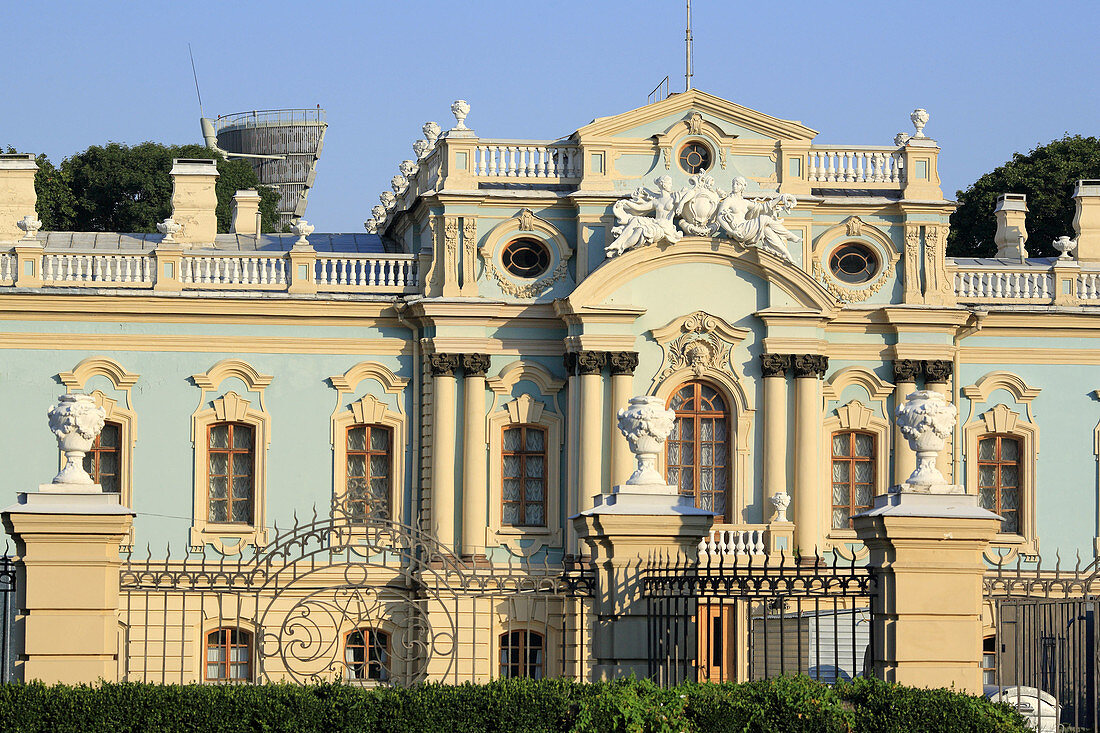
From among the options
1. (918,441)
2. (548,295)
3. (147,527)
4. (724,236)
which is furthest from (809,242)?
(918,441)

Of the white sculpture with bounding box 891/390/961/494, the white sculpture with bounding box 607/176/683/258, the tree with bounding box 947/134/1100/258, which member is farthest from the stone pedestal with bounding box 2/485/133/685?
the tree with bounding box 947/134/1100/258

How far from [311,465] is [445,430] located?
6.96 ft

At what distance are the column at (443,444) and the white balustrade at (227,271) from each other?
288 cm

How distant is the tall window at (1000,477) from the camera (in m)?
30.3

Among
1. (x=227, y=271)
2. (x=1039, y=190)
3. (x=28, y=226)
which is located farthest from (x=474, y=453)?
(x=1039, y=190)

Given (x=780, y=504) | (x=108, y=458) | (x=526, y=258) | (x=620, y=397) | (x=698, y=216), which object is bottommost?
(x=780, y=504)

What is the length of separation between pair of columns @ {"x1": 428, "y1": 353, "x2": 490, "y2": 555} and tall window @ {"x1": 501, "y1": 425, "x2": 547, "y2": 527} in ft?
1.49

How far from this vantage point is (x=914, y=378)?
29.8m

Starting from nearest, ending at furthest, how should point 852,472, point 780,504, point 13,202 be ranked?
point 780,504, point 852,472, point 13,202

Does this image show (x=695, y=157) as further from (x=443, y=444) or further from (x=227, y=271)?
(x=227, y=271)

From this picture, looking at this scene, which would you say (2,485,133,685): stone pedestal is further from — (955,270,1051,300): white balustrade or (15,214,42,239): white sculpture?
(955,270,1051,300): white balustrade

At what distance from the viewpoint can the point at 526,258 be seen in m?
29.5

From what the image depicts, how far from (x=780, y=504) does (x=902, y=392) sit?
2998 millimetres

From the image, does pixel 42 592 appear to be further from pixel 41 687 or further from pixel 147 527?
pixel 147 527
